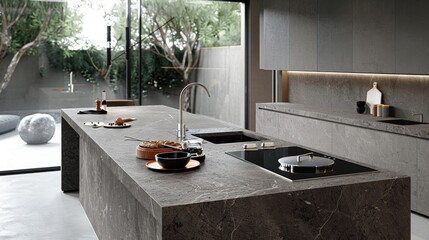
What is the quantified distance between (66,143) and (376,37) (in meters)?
3.28

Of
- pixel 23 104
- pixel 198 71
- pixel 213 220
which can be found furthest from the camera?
pixel 198 71

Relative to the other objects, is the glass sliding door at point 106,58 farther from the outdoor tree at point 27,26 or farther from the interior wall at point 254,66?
the interior wall at point 254,66

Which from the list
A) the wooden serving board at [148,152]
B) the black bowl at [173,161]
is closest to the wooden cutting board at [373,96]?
the wooden serving board at [148,152]

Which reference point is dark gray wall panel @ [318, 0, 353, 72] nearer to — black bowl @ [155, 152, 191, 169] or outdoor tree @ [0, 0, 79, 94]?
outdoor tree @ [0, 0, 79, 94]

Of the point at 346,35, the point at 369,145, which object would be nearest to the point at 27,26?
the point at 346,35

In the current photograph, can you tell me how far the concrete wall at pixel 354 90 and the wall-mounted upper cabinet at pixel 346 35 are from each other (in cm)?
35

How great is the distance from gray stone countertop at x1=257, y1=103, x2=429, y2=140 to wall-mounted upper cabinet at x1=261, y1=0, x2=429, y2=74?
0.47 meters

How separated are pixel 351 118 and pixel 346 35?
3.06ft

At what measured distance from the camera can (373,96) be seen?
5.35m

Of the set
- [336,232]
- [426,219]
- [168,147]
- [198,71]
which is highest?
[198,71]

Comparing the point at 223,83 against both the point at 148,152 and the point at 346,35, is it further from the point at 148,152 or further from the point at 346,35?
the point at 148,152

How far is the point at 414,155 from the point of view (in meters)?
4.17

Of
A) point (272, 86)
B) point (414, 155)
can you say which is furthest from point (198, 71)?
point (414, 155)

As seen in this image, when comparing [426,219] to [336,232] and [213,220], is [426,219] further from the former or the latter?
[213,220]
